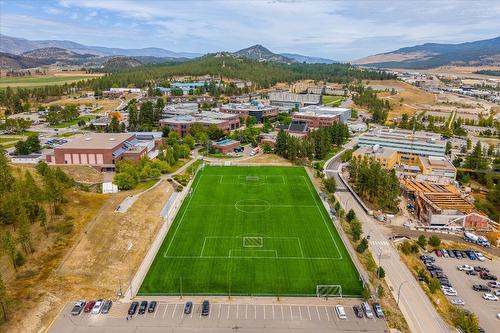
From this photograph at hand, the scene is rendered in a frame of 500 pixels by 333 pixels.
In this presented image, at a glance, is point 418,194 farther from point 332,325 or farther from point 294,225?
point 332,325

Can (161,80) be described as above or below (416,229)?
above

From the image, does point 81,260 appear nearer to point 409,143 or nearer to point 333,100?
point 409,143

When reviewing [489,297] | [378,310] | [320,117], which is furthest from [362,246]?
[320,117]

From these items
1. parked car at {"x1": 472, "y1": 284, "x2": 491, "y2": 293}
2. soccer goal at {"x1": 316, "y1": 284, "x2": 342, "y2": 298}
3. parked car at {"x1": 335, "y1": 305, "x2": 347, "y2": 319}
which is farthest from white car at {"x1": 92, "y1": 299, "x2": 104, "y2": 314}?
parked car at {"x1": 472, "y1": 284, "x2": 491, "y2": 293}

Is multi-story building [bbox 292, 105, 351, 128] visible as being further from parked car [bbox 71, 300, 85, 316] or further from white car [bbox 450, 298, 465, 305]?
parked car [bbox 71, 300, 85, 316]

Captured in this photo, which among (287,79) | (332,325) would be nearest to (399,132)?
(332,325)

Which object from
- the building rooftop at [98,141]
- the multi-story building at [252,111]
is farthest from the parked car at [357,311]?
the multi-story building at [252,111]
